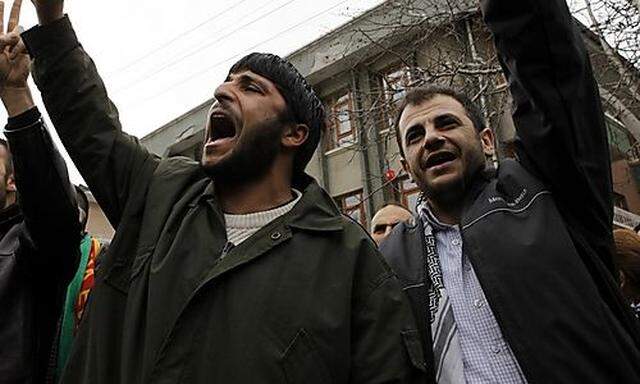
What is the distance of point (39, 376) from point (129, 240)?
58 centimetres

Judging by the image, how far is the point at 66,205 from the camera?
1.81 meters

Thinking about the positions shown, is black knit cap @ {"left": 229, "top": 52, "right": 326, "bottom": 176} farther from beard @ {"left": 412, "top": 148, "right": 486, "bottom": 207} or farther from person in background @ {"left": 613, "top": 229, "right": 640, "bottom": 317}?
person in background @ {"left": 613, "top": 229, "right": 640, "bottom": 317}

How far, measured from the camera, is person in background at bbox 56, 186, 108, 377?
1.92 m

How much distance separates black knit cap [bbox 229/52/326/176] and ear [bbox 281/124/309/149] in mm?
20

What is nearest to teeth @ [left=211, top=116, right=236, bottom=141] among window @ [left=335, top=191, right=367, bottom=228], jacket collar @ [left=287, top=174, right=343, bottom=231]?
jacket collar @ [left=287, top=174, right=343, bottom=231]

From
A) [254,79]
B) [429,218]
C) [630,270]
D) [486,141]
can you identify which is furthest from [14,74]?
[630,270]

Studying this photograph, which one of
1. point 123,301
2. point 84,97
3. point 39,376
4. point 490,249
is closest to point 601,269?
point 490,249

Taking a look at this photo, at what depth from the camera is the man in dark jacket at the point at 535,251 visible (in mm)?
1478

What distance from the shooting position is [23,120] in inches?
70.5

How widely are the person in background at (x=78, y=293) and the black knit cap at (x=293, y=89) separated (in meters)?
0.79

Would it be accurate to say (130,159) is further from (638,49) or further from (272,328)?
(638,49)

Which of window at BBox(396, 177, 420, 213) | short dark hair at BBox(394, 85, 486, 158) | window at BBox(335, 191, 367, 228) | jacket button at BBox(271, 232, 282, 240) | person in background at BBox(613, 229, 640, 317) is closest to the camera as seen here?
jacket button at BBox(271, 232, 282, 240)

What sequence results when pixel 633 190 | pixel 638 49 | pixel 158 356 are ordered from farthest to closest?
pixel 633 190
pixel 638 49
pixel 158 356

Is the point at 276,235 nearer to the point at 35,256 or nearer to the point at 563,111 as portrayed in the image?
the point at 35,256
